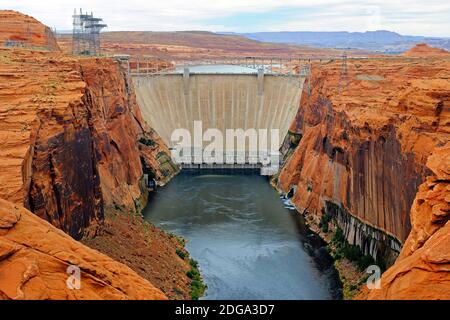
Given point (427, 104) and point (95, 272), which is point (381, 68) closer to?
point (427, 104)

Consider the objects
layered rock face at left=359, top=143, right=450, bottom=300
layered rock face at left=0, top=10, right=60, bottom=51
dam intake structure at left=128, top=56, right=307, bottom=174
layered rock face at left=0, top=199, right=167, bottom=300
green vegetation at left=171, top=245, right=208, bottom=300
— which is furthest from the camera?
dam intake structure at left=128, top=56, right=307, bottom=174

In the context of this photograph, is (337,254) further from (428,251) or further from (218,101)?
(218,101)

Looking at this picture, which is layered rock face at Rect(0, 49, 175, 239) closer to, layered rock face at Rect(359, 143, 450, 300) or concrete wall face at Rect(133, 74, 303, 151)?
layered rock face at Rect(359, 143, 450, 300)

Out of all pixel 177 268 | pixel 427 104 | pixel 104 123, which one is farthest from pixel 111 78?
pixel 427 104

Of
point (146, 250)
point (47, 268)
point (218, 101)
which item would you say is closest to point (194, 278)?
point (146, 250)

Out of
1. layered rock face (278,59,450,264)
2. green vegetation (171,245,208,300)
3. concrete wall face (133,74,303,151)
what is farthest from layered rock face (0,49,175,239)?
concrete wall face (133,74,303,151)
